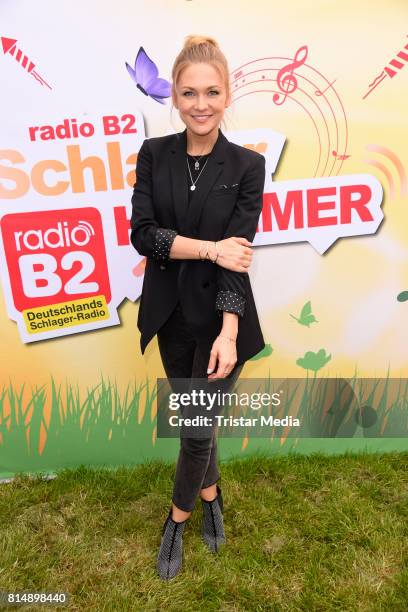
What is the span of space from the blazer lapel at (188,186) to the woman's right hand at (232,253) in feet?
0.37

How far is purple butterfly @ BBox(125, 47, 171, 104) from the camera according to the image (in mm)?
1996

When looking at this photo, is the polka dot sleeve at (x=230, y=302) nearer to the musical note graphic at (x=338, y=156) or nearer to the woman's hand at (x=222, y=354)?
the woman's hand at (x=222, y=354)

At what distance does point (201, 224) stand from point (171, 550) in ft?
3.95

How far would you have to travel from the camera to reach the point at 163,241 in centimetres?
148

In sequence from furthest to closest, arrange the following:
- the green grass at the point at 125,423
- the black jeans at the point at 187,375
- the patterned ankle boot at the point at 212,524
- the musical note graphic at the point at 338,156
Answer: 1. the green grass at the point at 125,423
2. the musical note graphic at the point at 338,156
3. the patterned ankle boot at the point at 212,524
4. the black jeans at the point at 187,375

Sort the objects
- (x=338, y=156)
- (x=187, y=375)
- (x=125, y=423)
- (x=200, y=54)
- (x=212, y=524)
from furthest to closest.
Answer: (x=125, y=423)
(x=338, y=156)
(x=212, y=524)
(x=187, y=375)
(x=200, y=54)

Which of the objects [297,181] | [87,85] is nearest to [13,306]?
[87,85]

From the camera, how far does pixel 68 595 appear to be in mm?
1741

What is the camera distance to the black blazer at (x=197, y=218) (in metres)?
1.50

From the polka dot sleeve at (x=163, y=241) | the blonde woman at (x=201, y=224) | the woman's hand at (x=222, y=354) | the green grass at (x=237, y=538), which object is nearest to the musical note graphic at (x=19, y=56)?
the blonde woman at (x=201, y=224)

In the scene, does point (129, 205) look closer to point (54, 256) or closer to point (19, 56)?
point (54, 256)

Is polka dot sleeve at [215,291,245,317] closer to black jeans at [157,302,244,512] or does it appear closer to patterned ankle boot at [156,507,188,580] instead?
black jeans at [157,302,244,512]

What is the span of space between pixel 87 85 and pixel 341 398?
6.03 feet

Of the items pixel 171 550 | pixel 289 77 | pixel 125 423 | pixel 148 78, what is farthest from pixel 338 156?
pixel 171 550
